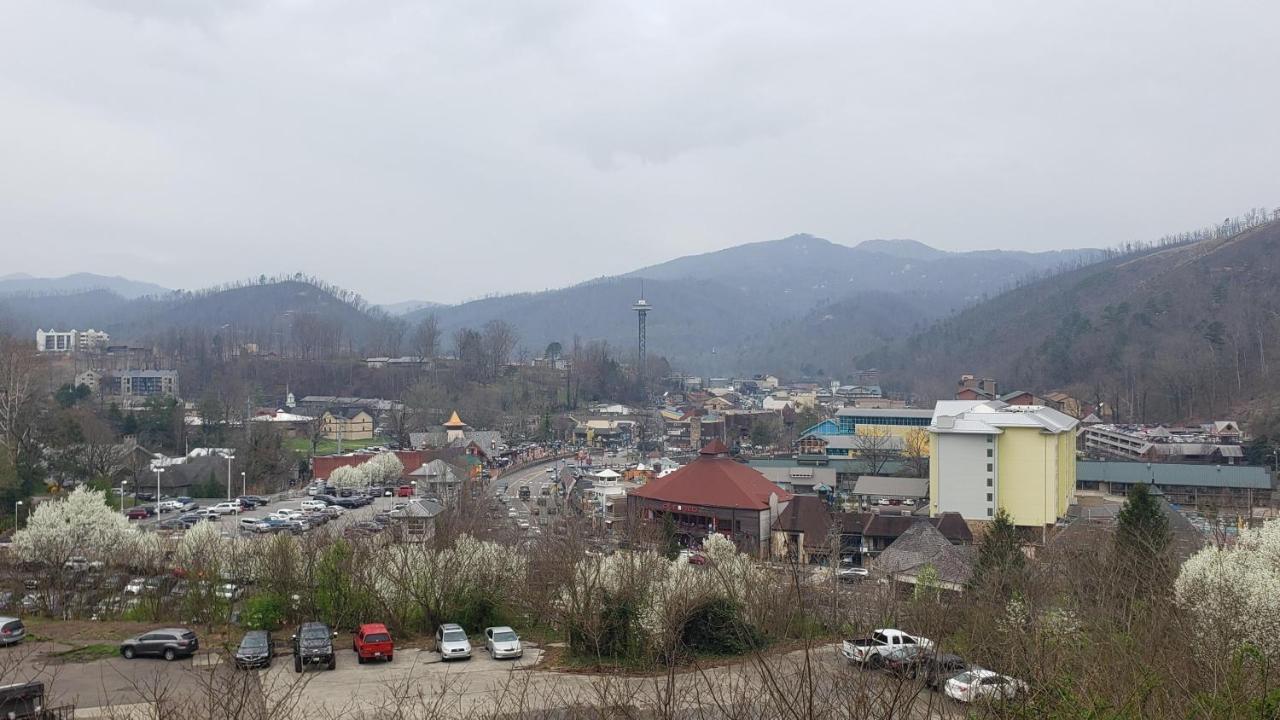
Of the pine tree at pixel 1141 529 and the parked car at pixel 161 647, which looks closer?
the parked car at pixel 161 647

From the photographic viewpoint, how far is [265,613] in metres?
10.0

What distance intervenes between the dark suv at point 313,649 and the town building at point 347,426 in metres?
36.4

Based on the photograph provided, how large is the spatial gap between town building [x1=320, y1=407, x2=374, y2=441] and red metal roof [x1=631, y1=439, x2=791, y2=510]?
84.3ft

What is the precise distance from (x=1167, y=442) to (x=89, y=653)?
3838cm

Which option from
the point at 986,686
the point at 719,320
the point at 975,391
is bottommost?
the point at 986,686

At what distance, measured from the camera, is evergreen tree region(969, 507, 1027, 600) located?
1001 centimetres

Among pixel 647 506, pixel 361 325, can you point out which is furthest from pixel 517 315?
pixel 647 506

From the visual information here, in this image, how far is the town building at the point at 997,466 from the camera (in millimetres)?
22844

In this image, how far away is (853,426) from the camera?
4241 cm

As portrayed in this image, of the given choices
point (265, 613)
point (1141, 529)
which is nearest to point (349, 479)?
point (265, 613)

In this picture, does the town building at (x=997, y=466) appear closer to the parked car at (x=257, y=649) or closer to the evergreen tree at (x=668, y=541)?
the evergreen tree at (x=668, y=541)

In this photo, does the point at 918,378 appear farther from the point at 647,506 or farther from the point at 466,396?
the point at 647,506

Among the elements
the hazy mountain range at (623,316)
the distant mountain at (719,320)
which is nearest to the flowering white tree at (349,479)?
the hazy mountain range at (623,316)

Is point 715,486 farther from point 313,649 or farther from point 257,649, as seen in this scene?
point 257,649
